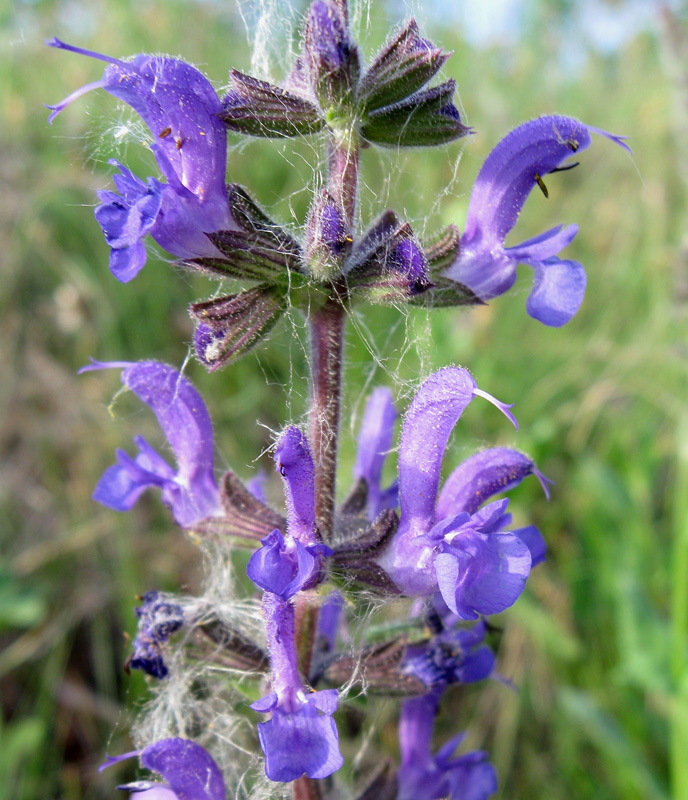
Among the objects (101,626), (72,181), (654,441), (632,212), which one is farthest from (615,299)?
(101,626)

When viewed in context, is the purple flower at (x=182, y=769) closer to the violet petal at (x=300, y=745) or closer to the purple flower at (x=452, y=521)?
the violet petal at (x=300, y=745)

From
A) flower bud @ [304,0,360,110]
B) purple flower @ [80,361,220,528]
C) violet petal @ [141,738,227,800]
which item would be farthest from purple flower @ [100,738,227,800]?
flower bud @ [304,0,360,110]

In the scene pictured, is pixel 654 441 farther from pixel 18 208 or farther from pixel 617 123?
pixel 617 123

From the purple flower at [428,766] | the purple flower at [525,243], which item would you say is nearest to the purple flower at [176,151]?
the purple flower at [525,243]

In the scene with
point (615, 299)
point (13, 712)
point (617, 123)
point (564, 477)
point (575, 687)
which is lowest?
point (13, 712)

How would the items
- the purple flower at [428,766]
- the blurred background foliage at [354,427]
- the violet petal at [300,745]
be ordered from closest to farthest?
the violet petal at [300,745], the purple flower at [428,766], the blurred background foliage at [354,427]

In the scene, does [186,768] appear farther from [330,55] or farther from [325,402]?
[330,55]
